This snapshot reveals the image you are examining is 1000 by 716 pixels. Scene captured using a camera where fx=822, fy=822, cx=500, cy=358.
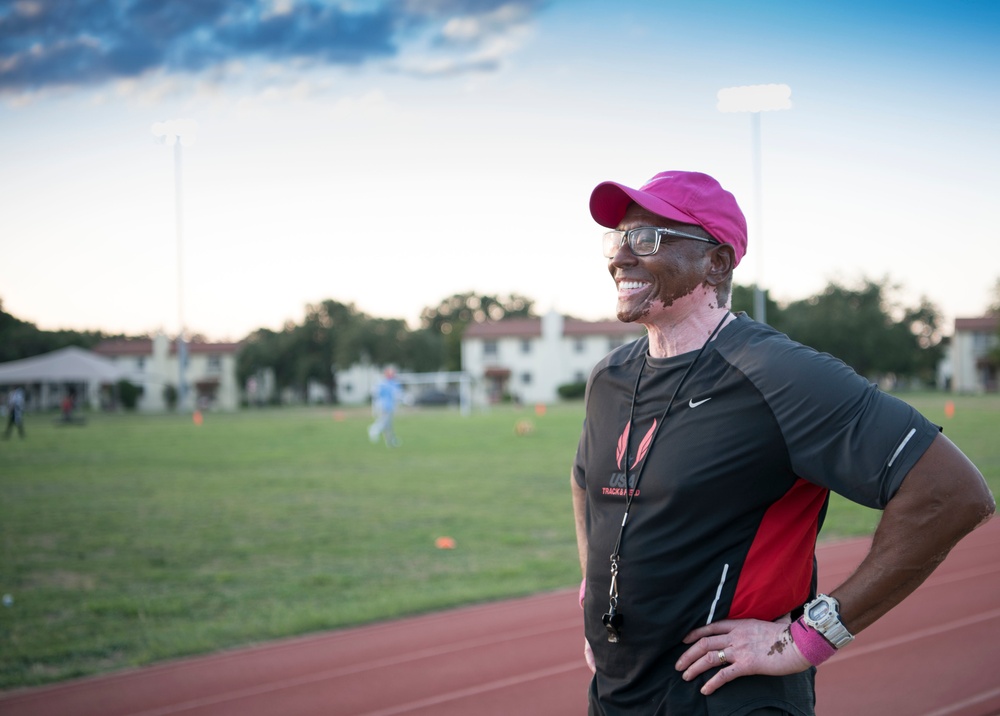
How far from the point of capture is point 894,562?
6.04 ft

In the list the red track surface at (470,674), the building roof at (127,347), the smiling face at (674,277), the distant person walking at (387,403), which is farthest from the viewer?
the building roof at (127,347)

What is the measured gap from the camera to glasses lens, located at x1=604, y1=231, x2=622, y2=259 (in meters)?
2.37

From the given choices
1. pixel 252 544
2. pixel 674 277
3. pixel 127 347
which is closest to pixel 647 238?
pixel 674 277

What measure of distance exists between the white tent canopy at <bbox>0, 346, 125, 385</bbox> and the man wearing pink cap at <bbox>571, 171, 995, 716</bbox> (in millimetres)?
42727

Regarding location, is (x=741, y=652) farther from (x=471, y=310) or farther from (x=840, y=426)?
(x=471, y=310)

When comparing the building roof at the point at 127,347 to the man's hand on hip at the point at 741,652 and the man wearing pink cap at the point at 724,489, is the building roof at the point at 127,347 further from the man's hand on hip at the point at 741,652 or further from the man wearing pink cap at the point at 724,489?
the man's hand on hip at the point at 741,652

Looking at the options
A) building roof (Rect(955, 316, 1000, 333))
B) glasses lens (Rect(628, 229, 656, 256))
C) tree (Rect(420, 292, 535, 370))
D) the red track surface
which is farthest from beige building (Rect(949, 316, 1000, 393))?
glasses lens (Rect(628, 229, 656, 256))

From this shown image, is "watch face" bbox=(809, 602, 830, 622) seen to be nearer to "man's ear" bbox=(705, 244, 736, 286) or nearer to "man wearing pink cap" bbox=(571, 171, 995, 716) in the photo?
"man wearing pink cap" bbox=(571, 171, 995, 716)

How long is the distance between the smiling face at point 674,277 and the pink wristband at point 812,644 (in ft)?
2.80

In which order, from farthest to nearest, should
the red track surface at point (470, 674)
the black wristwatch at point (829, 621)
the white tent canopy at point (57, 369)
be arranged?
1. the white tent canopy at point (57, 369)
2. the red track surface at point (470, 674)
3. the black wristwatch at point (829, 621)

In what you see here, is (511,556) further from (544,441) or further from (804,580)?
(544,441)

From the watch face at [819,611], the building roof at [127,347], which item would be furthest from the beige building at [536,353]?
the watch face at [819,611]

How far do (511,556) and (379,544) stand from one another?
1681mm

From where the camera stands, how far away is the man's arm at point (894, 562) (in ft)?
5.83
